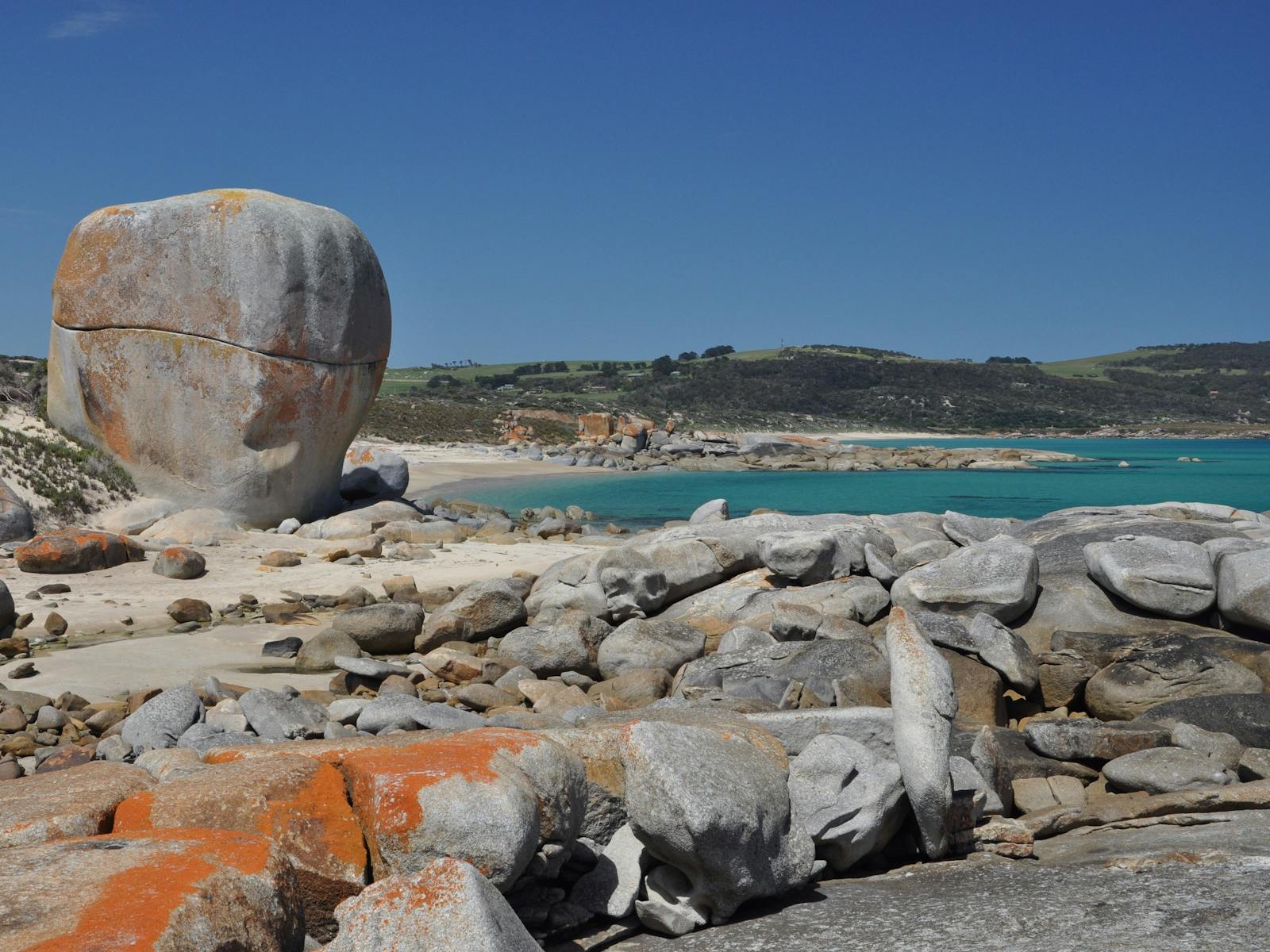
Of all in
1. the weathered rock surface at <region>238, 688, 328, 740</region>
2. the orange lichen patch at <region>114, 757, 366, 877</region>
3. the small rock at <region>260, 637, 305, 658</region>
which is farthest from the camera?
the small rock at <region>260, 637, 305, 658</region>

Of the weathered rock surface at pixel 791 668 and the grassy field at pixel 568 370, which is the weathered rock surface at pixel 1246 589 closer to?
the weathered rock surface at pixel 791 668

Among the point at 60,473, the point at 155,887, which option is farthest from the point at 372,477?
the point at 155,887

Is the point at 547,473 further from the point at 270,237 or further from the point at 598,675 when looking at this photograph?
the point at 598,675

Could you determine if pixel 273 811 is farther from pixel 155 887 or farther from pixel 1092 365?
pixel 1092 365

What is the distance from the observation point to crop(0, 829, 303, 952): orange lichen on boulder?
10.4 ft

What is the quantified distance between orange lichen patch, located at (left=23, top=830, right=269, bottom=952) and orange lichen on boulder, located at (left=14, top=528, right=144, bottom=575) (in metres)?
11.0

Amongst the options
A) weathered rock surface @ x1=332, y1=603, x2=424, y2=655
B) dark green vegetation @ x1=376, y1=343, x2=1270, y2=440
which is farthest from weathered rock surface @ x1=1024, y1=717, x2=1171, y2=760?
dark green vegetation @ x1=376, y1=343, x2=1270, y2=440

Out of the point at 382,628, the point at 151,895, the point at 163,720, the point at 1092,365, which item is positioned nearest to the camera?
the point at 151,895

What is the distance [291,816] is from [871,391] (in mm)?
100775

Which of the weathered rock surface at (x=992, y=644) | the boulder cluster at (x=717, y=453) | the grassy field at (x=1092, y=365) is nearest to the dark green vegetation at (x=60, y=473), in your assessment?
the weathered rock surface at (x=992, y=644)

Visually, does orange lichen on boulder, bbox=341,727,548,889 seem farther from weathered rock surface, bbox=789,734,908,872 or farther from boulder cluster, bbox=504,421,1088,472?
boulder cluster, bbox=504,421,1088,472

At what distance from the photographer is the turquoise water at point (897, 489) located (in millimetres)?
33250

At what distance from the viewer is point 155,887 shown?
11.4 ft

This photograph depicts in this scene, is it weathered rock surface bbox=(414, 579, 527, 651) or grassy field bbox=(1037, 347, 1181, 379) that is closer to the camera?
weathered rock surface bbox=(414, 579, 527, 651)
